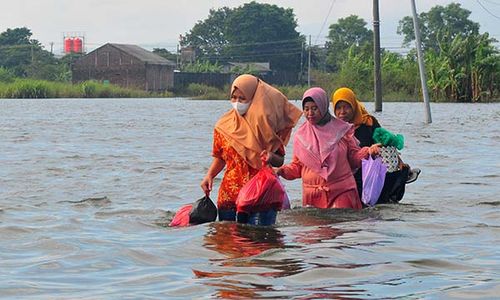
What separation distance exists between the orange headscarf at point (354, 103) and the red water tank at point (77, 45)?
A: 94948 mm

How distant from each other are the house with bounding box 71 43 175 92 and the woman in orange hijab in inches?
2863

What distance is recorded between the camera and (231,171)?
24.1ft

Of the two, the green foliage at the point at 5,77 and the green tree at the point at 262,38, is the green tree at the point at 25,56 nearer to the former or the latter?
the green foliage at the point at 5,77

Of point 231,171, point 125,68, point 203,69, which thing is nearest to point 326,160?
point 231,171

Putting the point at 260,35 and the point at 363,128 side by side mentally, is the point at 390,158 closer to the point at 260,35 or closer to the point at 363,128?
the point at 363,128

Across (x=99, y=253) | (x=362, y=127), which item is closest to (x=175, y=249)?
(x=99, y=253)

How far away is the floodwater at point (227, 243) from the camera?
5.35m

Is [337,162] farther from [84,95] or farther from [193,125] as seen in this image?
[84,95]

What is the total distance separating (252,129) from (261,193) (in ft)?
1.61

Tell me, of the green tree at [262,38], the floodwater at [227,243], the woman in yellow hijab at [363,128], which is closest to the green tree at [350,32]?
the green tree at [262,38]

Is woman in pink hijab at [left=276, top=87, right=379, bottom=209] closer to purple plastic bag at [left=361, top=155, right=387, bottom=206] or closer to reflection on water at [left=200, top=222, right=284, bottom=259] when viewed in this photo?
purple plastic bag at [left=361, top=155, right=387, bottom=206]

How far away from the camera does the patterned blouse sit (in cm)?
725

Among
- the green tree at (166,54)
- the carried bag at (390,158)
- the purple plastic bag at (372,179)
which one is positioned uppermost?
the green tree at (166,54)

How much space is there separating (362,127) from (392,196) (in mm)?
867
